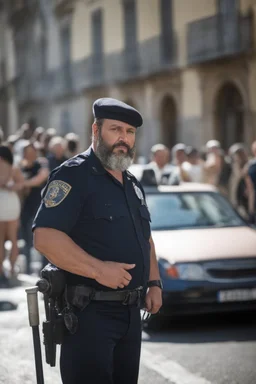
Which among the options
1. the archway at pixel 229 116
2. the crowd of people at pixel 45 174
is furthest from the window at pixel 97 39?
the crowd of people at pixel 45 174

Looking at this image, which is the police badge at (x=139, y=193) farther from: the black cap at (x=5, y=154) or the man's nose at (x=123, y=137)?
the black cap at (x=5, y=154)

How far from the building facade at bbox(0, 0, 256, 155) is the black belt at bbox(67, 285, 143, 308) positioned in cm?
1863

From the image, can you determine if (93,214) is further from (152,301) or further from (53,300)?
(152,301)

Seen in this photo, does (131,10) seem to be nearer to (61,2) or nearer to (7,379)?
(61,2)

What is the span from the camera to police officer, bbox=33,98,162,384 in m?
4.16

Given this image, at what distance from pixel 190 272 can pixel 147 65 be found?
1927 centimetres

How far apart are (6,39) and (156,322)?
119 feet

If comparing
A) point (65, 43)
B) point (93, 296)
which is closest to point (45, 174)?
point (93, 296)

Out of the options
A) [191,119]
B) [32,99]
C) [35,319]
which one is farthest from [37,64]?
[35,319]

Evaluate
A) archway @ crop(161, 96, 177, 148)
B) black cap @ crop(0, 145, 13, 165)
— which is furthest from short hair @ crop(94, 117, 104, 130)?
archway @ crop(161, 96, 177, 148)

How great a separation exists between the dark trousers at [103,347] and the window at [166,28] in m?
22.5

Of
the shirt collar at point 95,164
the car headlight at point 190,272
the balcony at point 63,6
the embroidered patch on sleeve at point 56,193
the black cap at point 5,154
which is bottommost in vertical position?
the car headlight at point 190,272

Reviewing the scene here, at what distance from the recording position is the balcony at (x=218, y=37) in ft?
73.6

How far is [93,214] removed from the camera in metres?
4.25
